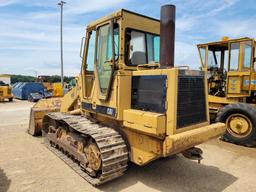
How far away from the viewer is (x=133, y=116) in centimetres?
393

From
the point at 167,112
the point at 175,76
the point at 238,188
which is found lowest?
the point at 238,188

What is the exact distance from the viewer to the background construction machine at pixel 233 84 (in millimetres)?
6859

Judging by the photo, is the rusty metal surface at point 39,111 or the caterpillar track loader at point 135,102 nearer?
the caterpillar track loader at point 135,102

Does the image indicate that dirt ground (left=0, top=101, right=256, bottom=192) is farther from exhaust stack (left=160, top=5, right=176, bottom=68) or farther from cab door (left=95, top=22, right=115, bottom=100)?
exhaust stack (left=160, top=5, right=176, bottom=68)

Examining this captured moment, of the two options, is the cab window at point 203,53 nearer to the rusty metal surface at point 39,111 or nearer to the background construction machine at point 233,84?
the background construction machine at point 233,84

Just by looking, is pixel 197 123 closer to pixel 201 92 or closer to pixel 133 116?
pixel 201 92

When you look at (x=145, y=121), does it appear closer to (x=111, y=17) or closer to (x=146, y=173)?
(x=146, y=173)

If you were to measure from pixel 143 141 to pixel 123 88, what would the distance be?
3.18 ft

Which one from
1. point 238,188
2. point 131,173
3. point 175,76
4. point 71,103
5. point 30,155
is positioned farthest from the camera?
point 71,103

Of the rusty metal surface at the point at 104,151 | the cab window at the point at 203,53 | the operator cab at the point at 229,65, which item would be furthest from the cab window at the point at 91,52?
the cab window at the point at 203,53

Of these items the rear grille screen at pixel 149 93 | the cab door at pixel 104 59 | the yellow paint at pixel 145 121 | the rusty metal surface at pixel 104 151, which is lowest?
the rusty metal surface at pixel 104 151

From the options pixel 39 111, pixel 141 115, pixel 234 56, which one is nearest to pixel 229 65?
pixel 234 56

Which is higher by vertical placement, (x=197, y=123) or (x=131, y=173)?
(x=197, y=123)

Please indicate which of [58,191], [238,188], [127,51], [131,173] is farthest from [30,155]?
[238,188]
